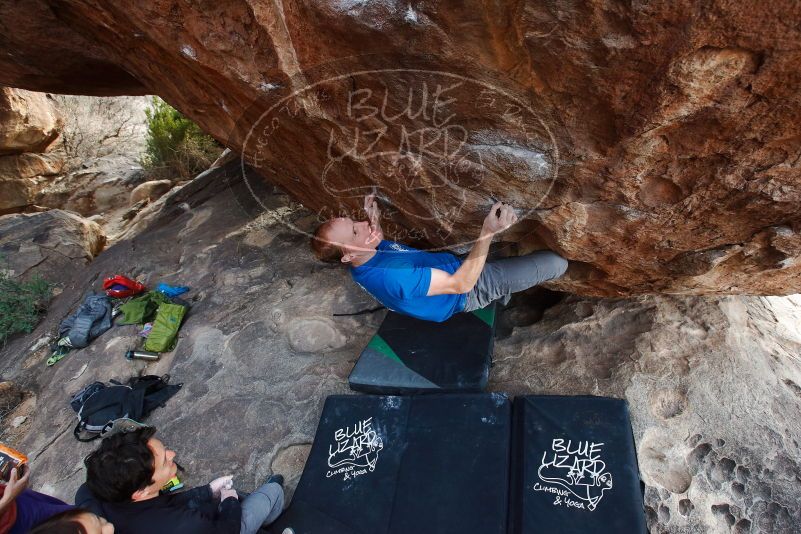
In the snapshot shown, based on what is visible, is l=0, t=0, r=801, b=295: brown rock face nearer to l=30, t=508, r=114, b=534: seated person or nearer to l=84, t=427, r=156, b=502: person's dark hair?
l=84, t=427, r=156, b=502: person's dark hair

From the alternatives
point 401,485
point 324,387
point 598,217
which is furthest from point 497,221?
point 324,387

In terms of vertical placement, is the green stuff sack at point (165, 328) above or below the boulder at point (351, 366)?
above

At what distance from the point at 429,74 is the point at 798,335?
245 centimetres

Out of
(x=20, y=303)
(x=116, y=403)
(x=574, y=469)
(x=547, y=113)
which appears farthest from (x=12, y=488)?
(x=20, y=303)

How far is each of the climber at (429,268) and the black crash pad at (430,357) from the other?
0.86 feet

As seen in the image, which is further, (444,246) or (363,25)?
(444,246)

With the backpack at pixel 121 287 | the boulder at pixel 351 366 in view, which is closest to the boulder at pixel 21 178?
the boulder at pixel 351 366

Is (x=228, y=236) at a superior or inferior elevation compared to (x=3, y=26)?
inferior

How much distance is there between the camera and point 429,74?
5.67 ft

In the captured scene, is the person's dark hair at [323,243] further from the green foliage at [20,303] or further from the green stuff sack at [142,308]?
the green foliage at [20,303]

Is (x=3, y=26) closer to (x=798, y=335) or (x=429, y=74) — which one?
(x=429, y=74)

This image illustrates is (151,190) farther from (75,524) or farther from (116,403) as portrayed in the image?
(75,524)

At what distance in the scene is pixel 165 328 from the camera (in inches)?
132

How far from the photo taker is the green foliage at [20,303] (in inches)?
164
